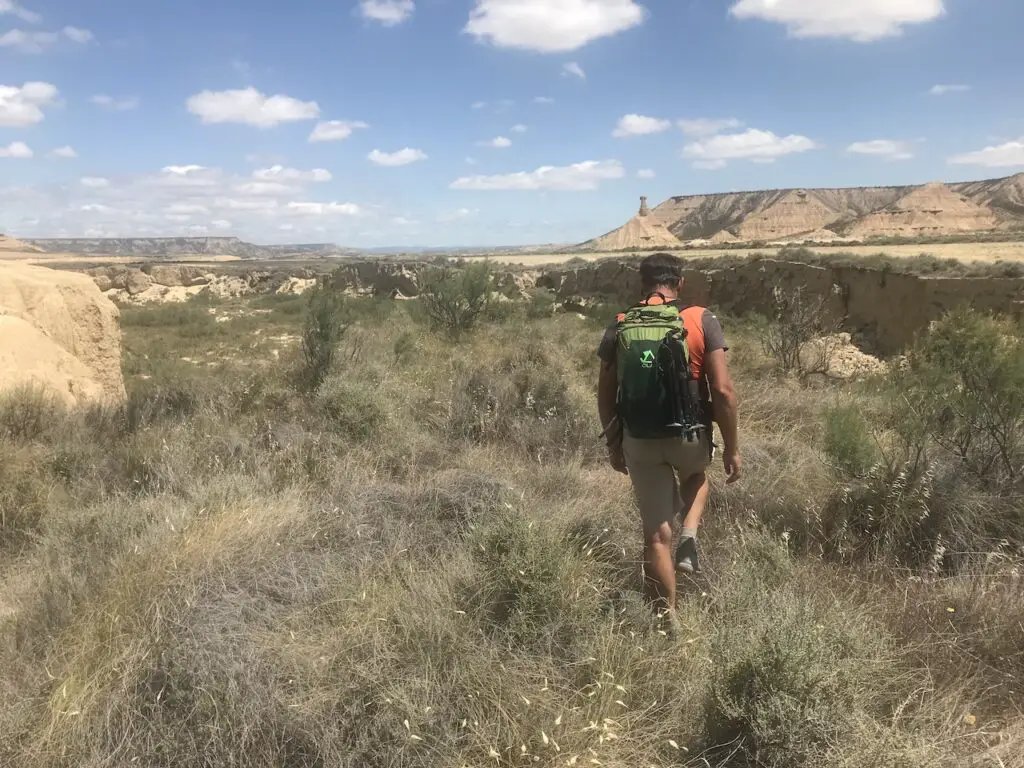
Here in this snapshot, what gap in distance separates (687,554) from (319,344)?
6825 millimetres

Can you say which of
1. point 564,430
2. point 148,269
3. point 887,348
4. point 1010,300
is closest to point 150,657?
point 564,430

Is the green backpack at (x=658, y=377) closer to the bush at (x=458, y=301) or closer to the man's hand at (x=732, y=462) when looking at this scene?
the man's hand at (x=732, y=462)

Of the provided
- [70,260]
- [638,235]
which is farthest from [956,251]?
[70,260]

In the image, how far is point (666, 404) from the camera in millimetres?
2729

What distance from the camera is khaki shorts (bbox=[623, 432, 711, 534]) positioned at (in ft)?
9.29

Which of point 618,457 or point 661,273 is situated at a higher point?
point 661,273

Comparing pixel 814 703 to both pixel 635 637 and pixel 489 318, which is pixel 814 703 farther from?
pixel 489 318

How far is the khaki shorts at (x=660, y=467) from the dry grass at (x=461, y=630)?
360 millimetres

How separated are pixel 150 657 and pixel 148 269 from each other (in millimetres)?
45970

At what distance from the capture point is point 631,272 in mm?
29547

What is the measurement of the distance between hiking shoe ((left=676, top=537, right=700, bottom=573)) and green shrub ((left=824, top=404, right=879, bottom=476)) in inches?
58.3

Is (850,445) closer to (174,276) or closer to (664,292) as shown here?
(664,292)

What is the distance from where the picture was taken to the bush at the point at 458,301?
13156mm

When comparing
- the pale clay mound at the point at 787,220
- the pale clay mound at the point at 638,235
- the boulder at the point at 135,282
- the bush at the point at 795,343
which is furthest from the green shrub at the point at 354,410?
the pale clay mound at the point at 787,220
